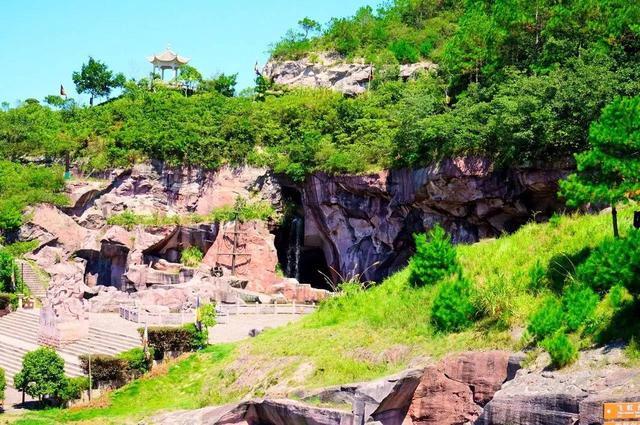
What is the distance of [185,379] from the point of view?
22.9m

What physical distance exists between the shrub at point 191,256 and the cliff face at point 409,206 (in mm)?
5285

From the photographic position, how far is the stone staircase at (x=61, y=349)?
1036 inches

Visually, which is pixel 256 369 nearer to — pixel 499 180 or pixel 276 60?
pixel 499 180

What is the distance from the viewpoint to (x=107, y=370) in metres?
23.5

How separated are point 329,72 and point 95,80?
1659 centimetres

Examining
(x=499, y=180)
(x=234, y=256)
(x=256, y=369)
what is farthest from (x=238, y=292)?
(x=256, y=369)

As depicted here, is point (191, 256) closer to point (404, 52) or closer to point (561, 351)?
point (404, 52)

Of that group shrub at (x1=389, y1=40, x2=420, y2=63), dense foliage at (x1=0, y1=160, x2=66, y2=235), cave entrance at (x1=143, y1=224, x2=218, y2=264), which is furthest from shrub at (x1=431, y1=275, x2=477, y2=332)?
shrub at (x1=389, y1=40, x2=420, y2=63)

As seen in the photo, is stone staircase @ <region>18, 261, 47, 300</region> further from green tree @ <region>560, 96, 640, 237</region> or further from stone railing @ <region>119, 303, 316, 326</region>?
green tree @ <region>560, 96, 640, 237</region>

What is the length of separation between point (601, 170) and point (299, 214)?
91.6ft

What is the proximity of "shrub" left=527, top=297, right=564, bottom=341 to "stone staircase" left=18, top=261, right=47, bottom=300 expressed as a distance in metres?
27.4

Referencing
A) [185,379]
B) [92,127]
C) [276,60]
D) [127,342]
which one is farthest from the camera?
[276,60]

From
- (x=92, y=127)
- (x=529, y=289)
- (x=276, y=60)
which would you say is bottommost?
(x=529, y=289)

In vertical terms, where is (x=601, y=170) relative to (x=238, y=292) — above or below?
above
